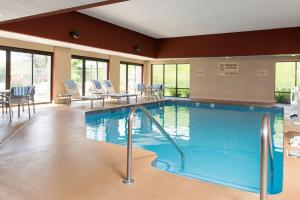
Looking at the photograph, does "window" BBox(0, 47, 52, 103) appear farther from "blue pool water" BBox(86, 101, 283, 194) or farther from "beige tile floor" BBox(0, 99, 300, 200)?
"beige tile floor" BBox(0, 99, 300, 200)

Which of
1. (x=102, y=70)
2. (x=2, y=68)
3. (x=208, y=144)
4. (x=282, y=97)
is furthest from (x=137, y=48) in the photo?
(x=208, y=144)

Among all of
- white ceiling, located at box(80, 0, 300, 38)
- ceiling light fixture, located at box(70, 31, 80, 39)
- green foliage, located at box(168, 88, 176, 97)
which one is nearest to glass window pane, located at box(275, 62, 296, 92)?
white ceiling, located at box(80, 0, 300, 38)

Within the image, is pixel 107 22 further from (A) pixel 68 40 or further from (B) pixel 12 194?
(B) pixel 12 194

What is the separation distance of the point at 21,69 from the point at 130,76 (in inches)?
273

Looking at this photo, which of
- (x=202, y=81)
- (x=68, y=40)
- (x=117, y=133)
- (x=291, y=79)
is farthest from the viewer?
(x=202, y=81)

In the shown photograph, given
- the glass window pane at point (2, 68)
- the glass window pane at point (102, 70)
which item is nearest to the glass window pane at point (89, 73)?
the glass window pane at point (102, 70)

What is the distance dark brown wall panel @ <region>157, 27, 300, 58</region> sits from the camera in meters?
11.0

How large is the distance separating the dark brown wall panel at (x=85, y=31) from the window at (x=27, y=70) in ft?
5.41

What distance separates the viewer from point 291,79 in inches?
496

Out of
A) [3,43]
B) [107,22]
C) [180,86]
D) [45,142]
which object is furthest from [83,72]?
[45,142]

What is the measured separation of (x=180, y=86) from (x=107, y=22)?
21.6ft

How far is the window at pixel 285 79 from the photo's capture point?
12492 mm

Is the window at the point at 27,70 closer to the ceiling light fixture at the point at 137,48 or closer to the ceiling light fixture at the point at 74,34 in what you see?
the ceiling light fixture at the point at 74,34

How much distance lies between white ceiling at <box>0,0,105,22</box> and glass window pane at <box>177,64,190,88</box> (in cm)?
1107
